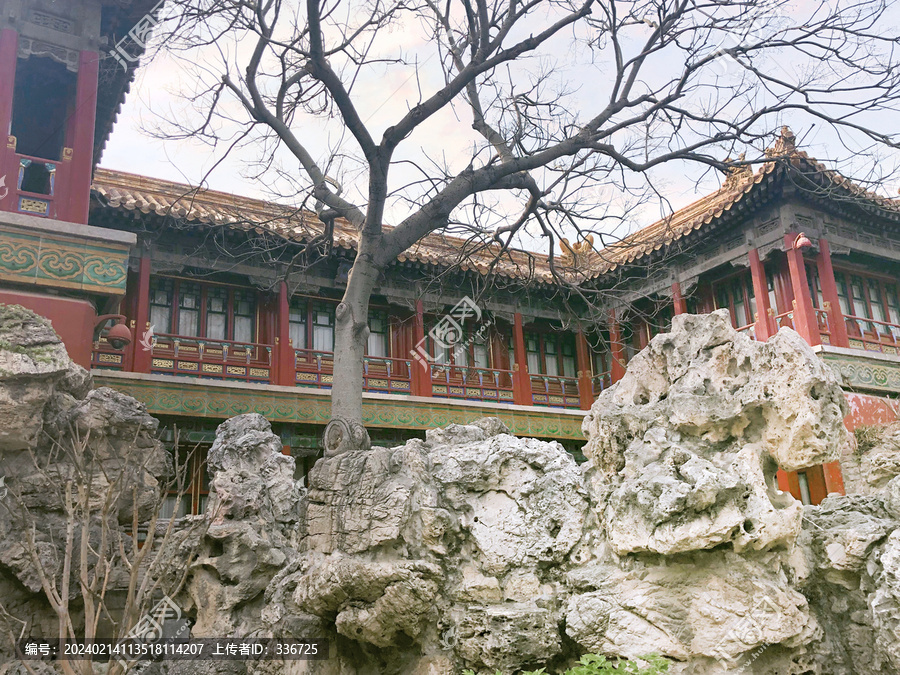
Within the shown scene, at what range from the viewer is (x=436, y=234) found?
1460 cm

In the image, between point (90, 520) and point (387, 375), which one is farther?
point (387, 375)

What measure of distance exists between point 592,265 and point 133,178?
29.1ft

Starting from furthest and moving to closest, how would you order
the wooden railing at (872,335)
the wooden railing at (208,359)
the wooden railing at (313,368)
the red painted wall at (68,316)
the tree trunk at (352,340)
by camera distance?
the wooden railing at (872,335)
the wooden railing at (313,368)
the wooden railing at (208,359)
the tree trunk at (352,340)
the red painted wall at (68,316)

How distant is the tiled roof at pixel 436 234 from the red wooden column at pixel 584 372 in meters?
1.62

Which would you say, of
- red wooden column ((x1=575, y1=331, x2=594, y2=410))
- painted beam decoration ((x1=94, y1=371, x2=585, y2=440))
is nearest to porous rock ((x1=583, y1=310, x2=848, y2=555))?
painted beam decoration ((x1=94, y1=371, x2=585, y2=440))

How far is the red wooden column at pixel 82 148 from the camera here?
364 inches

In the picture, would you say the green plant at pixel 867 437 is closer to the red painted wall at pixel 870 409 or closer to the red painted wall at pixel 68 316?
the red painted wall at pixel 870 409

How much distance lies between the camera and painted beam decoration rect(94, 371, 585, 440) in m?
12.1

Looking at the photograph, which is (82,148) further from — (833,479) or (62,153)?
(833,479)

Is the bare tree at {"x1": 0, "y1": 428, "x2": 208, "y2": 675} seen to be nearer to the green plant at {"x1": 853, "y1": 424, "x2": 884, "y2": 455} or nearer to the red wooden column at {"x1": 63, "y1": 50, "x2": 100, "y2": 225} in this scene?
the red wooden column at {"x1": 63, "y1": 50, "x2": 100, "y2": 225}

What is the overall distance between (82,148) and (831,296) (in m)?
11.9

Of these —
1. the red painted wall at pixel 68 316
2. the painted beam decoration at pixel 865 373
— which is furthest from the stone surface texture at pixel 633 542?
the painted beam decoration at pixel 865 373

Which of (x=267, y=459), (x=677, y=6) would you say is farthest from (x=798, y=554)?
(x=677, y=6)

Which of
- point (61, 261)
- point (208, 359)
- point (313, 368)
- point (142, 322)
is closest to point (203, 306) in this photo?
point (208, 359)
